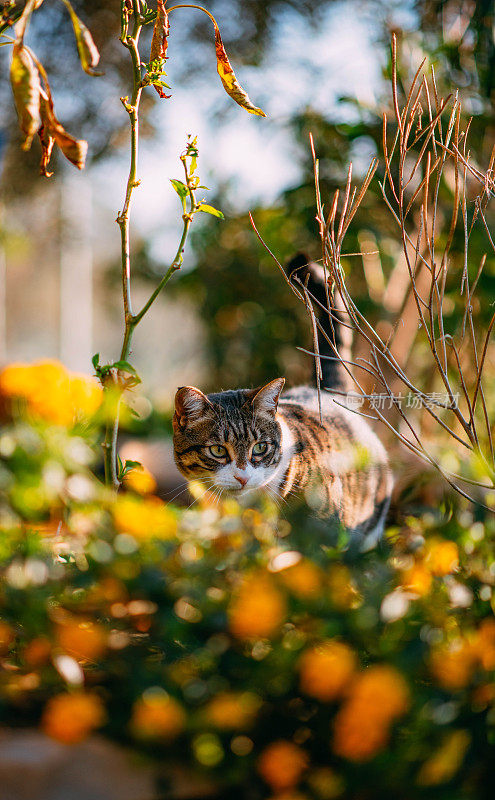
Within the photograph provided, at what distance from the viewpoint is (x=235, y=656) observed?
2.00 feet

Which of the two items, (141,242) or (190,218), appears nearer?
(190,218)

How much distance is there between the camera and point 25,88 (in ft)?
2.43

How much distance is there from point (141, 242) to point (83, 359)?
5.51ft

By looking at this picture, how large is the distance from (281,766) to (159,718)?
11 centimetres

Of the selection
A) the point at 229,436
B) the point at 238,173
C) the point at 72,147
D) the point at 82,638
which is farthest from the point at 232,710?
the point at 238,173

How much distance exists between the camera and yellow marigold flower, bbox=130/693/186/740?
56 centimetres

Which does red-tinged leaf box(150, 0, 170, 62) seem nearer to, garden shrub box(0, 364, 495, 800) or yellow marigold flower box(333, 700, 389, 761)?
garden shrub box(0, 364, 495, 800)

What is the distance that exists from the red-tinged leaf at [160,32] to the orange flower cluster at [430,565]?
74 cm

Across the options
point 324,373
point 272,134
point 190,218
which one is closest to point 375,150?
point 272,134

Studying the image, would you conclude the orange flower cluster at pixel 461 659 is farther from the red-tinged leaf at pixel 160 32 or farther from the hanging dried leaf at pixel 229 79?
the red-tinged leaf at pixel 160 32

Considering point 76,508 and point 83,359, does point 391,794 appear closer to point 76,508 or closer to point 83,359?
point 76,508

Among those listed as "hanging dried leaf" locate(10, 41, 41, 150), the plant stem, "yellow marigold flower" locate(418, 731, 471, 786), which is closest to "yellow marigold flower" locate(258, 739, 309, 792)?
"yellow marigold flower" locate(418, 731, 471, 786)

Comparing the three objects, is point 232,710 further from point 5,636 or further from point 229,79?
point 229,79

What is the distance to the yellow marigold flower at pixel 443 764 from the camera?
0.53m
